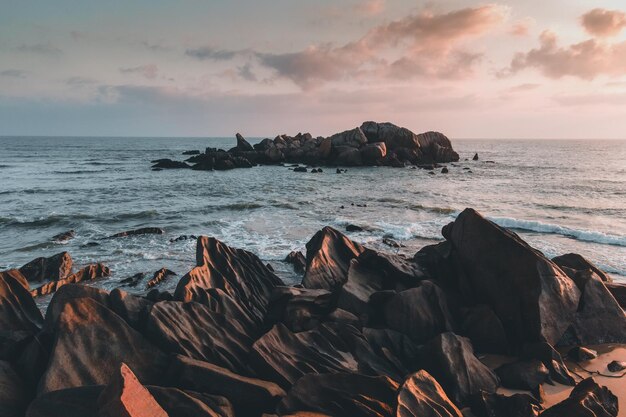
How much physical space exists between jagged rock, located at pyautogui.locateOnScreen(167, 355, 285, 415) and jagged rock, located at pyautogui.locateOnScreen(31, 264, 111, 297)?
8.19 meters

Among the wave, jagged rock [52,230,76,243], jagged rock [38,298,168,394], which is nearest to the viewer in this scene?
jagged rock [38,298,168,394]

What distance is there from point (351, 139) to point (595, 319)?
57.7 metres

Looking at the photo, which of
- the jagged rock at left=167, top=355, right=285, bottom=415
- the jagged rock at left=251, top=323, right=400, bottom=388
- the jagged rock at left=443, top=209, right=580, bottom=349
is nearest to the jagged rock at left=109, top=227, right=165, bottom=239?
the jagged rock at left=251, top=323, right=400, bottom=388

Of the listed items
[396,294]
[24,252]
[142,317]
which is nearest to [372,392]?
[396,294]

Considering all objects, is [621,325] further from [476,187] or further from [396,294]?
[476,187]

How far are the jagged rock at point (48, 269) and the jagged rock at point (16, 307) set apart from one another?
504 centimetres

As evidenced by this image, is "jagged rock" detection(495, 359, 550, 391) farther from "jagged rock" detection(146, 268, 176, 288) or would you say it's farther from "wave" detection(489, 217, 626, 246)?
"wave" detection(489, 217, 626, 246)

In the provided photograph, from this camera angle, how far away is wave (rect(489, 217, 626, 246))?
17.8 metres

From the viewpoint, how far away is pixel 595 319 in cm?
771

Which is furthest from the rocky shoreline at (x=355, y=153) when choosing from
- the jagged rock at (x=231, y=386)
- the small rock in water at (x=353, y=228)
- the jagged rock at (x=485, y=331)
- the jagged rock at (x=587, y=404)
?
the jagged rock at (x=587, y=404)

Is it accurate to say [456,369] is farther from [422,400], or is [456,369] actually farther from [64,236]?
[64,236]

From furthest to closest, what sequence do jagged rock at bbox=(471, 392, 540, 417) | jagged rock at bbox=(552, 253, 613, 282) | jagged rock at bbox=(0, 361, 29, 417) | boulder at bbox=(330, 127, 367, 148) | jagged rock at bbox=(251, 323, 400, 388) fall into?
boulder at bbox=(330, 127, 367, 148) < jagged rock at bbox=(552, 253, 613, 282) < jagged rock at bbox=(251, 323, 400, 388) < jagged rock at bbox=(471, 392, 540, 417) < jagged rock at bbox=(0, 361, 29, 417)

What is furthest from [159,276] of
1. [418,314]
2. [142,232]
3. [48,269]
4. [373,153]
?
[373,153]

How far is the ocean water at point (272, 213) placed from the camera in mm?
15688
